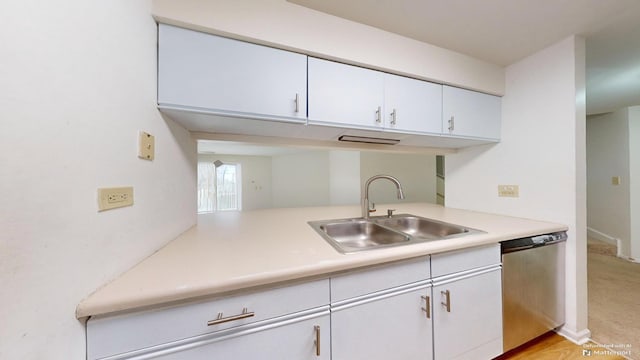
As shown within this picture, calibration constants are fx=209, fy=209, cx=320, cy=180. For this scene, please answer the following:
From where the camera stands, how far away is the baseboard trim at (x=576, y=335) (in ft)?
4.37

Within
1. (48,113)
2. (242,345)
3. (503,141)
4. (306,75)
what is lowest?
(242,345)

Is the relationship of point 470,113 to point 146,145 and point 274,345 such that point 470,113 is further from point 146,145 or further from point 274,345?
point 146,145

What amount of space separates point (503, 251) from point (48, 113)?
6.18ft

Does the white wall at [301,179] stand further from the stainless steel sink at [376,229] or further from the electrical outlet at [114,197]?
the electrical outlet at [114,197]

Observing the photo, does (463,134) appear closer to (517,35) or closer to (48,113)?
(517,35)

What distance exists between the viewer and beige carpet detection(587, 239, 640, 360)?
135cm

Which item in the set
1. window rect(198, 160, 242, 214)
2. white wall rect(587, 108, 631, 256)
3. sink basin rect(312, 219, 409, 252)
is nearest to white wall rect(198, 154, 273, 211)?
window rect(198, 160, 242, 214)

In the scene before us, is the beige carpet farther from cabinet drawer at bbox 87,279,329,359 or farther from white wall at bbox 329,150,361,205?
white wall at bbox 329,150,361,205

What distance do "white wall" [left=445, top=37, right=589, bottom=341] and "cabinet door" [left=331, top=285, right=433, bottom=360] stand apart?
1.21 m

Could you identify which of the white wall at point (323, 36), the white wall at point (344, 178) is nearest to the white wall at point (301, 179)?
the white wall at point (344, 178)

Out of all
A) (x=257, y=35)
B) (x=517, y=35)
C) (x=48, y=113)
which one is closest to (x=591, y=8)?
(x=517, y=35)

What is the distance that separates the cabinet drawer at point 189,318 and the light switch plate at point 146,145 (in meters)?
0.54

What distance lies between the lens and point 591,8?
1146mm

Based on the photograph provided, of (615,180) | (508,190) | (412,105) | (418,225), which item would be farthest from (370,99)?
(615,180)
